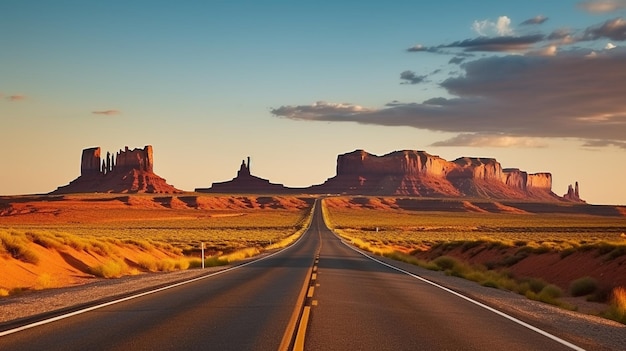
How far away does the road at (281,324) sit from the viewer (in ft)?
28.7

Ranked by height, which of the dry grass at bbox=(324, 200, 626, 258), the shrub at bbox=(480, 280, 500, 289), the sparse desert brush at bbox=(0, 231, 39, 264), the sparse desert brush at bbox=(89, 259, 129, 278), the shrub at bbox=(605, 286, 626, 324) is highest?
the sparse desert brush at bbox=(0, 231, 39, 264)

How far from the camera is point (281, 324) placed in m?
10.6

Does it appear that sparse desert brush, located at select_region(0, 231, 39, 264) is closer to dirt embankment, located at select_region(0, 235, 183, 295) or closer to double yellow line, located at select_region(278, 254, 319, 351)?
dirt embankment, located at select_region(0, 235, 183, 295)

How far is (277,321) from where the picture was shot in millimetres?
10922

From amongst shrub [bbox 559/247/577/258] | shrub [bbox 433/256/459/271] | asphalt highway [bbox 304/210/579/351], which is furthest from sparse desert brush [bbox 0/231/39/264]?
shrub [bbox 559/247/577/258]

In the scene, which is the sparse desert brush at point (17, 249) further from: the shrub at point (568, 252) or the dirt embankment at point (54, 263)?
the shrub at point (568, 252)

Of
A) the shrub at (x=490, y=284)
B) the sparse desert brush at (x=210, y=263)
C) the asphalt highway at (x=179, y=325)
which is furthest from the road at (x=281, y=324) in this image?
the sparse desert brush at (x=210, y=263)

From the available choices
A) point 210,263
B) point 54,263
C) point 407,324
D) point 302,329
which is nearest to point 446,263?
point 210,263

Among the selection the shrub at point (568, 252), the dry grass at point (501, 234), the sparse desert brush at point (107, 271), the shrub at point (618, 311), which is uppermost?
the shrub at point (568, 252)

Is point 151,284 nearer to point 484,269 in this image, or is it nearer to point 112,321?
point 112,321

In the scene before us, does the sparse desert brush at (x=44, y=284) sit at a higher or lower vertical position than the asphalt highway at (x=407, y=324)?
lower

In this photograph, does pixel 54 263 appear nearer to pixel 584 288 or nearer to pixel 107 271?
pixel 107 271

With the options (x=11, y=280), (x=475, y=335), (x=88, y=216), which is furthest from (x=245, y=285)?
(x=88, y=216)

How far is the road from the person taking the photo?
8742 mm
